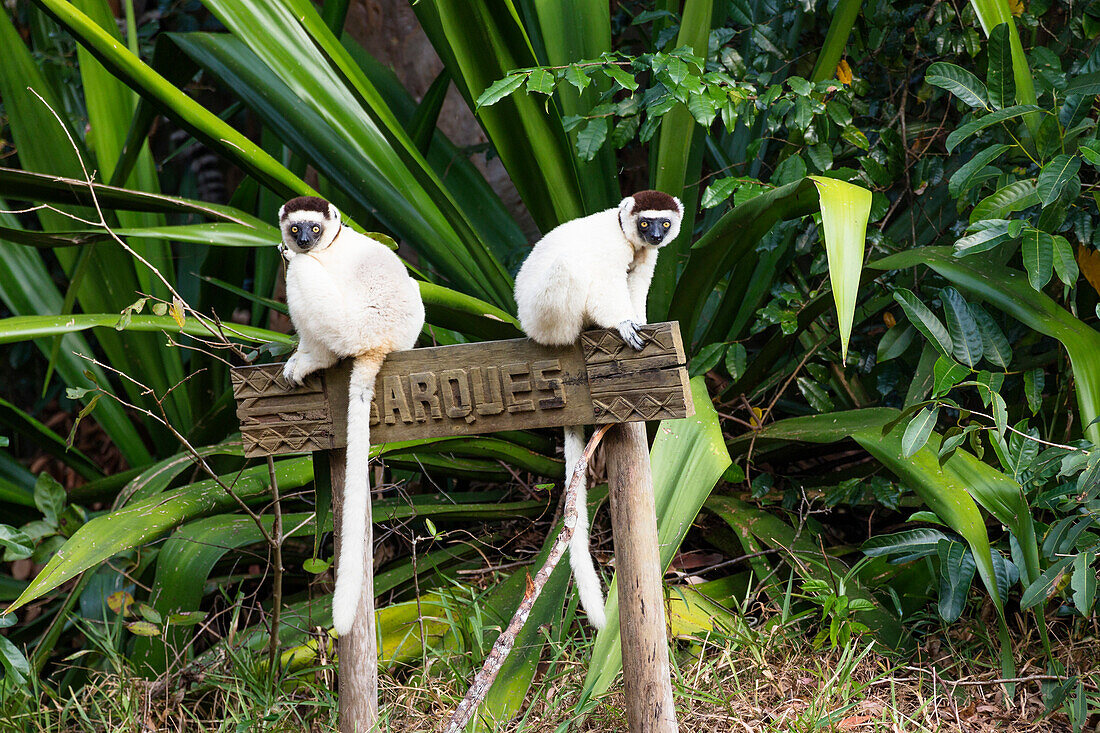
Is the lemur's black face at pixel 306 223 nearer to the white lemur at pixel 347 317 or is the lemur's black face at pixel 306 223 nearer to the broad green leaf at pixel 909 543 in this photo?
the white lemur at pixel 347 317

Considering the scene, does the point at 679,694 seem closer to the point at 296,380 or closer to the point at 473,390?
the point at 473,390

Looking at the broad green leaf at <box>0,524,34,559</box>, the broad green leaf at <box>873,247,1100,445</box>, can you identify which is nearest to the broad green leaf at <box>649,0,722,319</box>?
the broad green leaf at <box>873,247,1100,445</box>

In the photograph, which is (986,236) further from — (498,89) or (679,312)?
(498,89)

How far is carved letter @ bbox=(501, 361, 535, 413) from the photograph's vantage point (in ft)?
5.34

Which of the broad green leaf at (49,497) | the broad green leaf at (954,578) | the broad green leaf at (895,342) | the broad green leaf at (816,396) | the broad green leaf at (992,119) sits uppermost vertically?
the broad green leaf at (992,119)

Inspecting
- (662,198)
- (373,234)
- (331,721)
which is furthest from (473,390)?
(331,721)

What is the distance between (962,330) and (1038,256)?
0.77ft

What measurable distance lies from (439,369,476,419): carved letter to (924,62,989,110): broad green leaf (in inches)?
56.2

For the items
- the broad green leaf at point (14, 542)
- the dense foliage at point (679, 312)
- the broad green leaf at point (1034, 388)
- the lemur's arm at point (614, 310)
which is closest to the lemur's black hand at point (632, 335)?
the lemur's arm at point (614, 310)

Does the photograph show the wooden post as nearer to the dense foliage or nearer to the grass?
the dense foliage

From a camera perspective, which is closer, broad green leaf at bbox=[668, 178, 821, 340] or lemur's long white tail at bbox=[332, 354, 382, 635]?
lemur's long white tail at bbox=[332, 354, 382, 635]

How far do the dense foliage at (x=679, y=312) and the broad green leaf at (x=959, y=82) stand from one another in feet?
0.03

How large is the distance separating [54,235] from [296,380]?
889 mm

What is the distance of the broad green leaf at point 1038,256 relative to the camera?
192cm
